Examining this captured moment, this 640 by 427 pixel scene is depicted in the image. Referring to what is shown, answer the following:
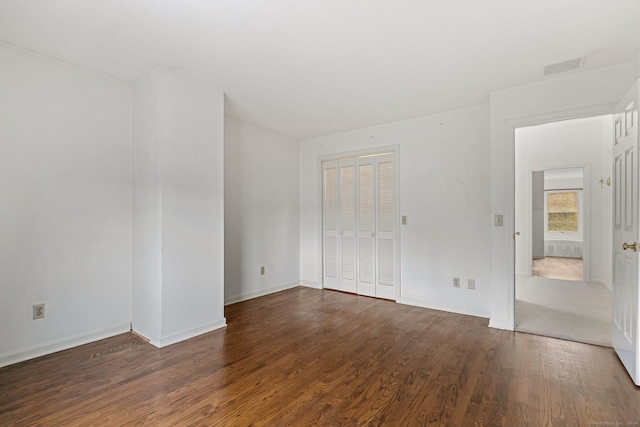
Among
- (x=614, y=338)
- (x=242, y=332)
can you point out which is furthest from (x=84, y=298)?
(x=614, y=338)

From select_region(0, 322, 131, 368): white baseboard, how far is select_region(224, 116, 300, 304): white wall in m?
1.36

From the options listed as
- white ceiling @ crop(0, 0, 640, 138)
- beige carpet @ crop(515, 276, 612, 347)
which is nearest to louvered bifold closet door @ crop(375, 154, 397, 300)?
white ceiling @ crop(0, 0, 640, 138)

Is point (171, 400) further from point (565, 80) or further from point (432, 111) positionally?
point (565, 80)

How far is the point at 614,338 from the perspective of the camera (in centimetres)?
275

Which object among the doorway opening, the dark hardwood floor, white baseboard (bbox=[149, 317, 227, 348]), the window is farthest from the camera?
the window

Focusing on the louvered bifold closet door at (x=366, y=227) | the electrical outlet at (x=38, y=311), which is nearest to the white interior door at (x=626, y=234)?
the louvered bifold closet door at (x=366, y=227)

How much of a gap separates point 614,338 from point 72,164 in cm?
518

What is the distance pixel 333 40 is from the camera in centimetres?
239

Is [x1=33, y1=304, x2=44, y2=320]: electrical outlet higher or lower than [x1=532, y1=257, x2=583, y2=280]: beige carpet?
higher

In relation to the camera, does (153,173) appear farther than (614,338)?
Yes

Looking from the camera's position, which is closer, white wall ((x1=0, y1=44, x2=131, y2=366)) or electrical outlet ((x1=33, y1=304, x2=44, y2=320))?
white wall ((x1=0, y1=44, x2=131, y2=366))

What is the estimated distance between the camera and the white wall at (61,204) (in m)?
2.53

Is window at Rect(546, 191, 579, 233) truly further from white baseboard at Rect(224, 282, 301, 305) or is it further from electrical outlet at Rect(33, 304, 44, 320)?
electrical outlet at Rect(33, 304, 44, 320)

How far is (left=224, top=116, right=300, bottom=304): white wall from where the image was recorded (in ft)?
14.2
